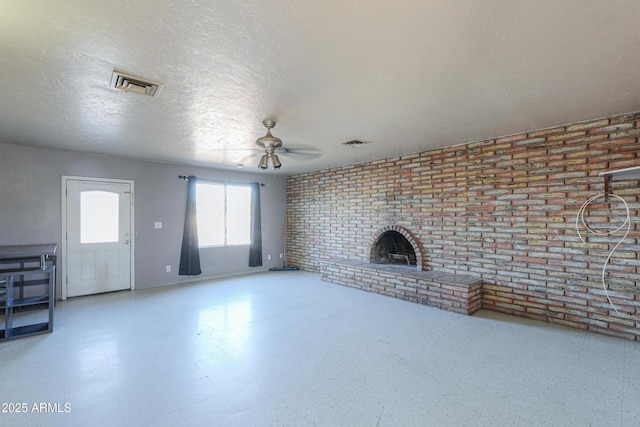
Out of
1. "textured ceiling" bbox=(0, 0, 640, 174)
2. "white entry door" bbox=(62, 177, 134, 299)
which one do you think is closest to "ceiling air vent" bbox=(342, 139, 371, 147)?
"textured ceiling" bbox=(0, 0, 640, 174)

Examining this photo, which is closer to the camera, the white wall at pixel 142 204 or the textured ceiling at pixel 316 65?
the textured ceiling at pixel 316 65

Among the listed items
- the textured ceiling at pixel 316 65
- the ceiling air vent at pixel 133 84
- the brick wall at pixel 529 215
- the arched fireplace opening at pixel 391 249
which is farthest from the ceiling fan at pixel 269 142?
the arched fireplace opening at pixel 391 249

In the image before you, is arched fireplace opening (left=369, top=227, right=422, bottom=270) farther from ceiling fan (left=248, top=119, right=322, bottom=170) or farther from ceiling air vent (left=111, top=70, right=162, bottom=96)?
ceiling air vent (left=111, top=70, right=162, bottom=96)

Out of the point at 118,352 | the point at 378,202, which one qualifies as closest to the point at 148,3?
the point at 118,352

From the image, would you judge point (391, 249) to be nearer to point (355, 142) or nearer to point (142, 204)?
point (355, 142)

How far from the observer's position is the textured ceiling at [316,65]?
5.08 feet

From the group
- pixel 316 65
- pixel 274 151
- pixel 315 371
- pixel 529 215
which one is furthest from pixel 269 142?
pixel 529 215

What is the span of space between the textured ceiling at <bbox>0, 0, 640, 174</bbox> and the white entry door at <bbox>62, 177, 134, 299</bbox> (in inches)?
55.6

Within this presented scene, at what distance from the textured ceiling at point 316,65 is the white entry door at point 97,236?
1.41 meters

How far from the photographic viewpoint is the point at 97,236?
4969mm

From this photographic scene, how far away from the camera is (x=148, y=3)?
4.77 feet

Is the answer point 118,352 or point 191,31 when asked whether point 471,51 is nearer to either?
point 191,31

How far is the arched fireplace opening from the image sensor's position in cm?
547

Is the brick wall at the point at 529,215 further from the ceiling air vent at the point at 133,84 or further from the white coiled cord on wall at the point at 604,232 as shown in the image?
the ceiling air vent at the point at 133,84
